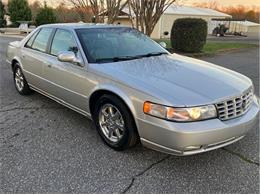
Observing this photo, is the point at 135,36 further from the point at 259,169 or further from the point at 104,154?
the point at 259,169

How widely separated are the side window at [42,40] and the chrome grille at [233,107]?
3.10 m

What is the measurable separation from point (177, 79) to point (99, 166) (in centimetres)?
129

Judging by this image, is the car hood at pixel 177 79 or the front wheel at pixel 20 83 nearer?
the car hood at pixel 177 79

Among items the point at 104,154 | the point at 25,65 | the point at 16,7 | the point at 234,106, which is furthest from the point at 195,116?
the point at 16,7

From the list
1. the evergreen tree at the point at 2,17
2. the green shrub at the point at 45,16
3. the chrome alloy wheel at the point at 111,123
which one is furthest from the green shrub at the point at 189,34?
the evergreen tree at the point at 2,17

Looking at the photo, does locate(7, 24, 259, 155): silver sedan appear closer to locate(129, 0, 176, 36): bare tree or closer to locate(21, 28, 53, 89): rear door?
locate(21, 28, 53, 89): rear door

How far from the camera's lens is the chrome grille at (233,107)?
301cm

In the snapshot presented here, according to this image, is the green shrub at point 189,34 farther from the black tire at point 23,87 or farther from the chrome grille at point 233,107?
the chrome grille at point 233,107

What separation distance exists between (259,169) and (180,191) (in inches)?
40.0

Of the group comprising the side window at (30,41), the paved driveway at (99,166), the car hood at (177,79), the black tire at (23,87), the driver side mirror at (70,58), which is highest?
the side window at (30,41)

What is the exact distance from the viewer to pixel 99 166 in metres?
3.19

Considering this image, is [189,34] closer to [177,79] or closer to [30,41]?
[30,41]

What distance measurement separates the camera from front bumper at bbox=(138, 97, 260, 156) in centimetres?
281

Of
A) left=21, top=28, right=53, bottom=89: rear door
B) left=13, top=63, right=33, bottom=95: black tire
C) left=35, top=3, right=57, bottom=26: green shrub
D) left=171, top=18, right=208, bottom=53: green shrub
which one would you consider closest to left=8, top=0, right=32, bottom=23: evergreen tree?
left=35, top=3, right=57, bottom=26: green shrub
